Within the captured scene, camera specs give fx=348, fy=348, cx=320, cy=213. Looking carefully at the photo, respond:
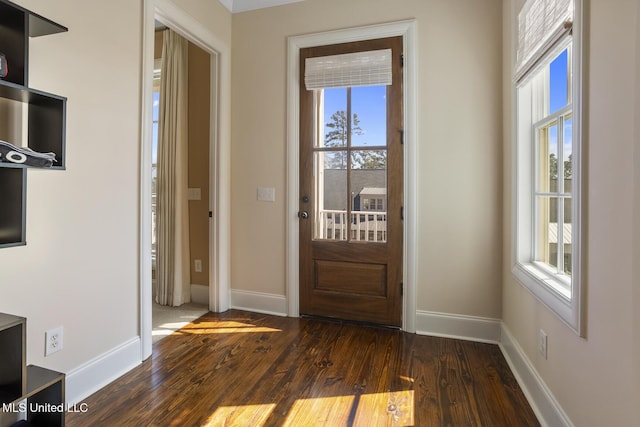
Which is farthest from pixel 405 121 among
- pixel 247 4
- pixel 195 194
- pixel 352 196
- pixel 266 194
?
pixel 195 194

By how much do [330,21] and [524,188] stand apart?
6.48 ft

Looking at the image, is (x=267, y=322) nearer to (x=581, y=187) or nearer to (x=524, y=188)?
(x=524, y=188)

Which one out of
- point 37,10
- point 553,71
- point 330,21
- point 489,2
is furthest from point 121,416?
point 489,2

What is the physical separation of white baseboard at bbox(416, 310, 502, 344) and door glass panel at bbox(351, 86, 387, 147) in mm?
1386

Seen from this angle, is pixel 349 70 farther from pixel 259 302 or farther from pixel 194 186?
pixel 259 302

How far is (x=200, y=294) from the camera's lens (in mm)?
3410

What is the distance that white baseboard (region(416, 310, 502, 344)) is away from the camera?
8.28 feet

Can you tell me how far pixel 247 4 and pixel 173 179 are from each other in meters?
1.71

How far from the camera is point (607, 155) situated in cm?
115

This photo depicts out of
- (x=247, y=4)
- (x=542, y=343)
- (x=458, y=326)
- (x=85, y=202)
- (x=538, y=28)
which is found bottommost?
(x=458, y=326)

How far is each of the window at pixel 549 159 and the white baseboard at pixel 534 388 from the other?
41cm

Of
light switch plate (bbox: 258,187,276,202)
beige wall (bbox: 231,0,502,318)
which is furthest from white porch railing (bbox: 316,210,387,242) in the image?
light switch plate (bbox: 258,187,276,202)

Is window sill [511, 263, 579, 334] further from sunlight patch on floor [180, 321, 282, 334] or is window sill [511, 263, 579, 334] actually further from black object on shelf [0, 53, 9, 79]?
black object on shelf [0, 53, 9, 79]

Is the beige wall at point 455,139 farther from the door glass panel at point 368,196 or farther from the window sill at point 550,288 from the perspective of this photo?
the window sill at point 550,288
